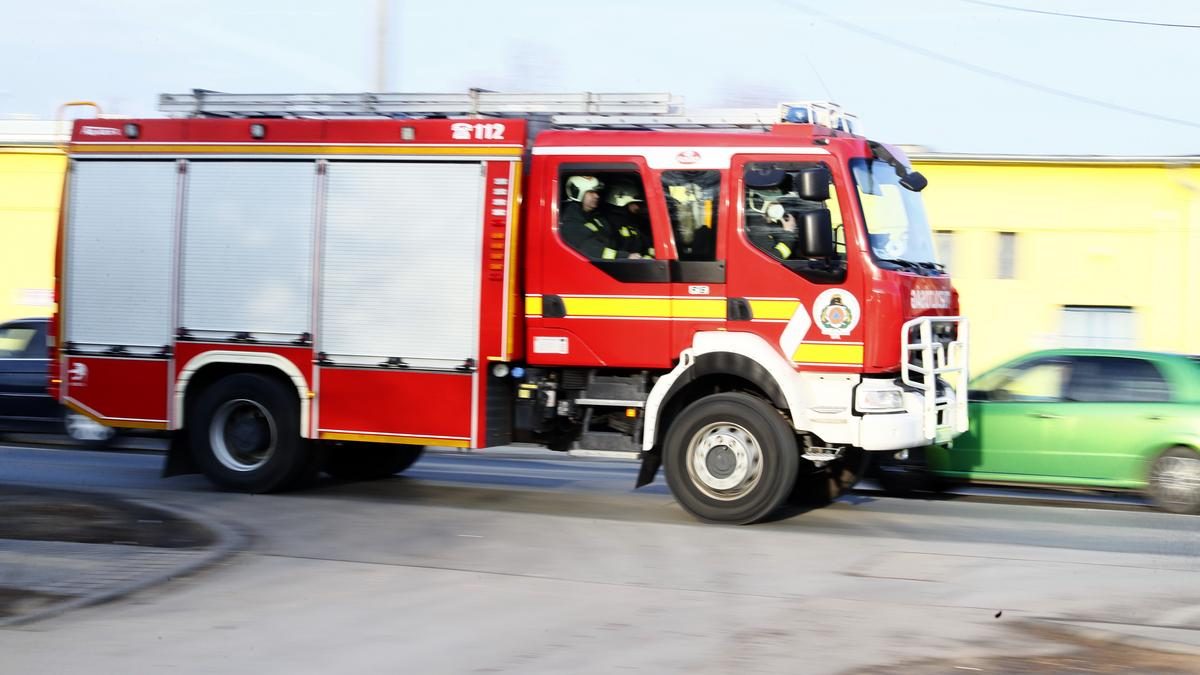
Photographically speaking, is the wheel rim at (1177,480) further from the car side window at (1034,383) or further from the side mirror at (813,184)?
the side mirror at (813,184)

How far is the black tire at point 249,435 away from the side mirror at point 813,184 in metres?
4.71

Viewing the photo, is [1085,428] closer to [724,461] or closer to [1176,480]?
[1176,480]

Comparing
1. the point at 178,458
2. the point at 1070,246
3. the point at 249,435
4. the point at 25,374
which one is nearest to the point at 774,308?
the point at 249,435

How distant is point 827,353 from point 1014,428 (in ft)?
9.90

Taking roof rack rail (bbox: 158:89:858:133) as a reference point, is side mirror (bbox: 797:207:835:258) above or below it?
below

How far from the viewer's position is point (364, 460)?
12734mm

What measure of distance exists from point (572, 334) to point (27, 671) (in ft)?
17.7

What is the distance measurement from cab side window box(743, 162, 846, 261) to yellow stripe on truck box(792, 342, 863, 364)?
2.21ft

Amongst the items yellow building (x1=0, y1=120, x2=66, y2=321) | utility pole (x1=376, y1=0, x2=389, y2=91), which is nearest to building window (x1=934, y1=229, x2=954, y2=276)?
utility pole (x1=376, y1=0, x2=389, y2=91)

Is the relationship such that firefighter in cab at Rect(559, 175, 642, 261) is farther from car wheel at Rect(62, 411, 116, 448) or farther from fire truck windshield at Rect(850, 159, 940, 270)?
car wheel at Rect(62, 411, 116, 448)

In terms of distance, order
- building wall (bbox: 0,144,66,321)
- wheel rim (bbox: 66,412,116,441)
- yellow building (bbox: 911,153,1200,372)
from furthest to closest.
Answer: building wall (bbox: 0,144,66,321)
yellow building (bbox: 911,153,1200,372)
wheel rim (bbox: 66,412,116,441)

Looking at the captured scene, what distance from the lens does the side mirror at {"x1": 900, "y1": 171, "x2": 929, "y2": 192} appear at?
10527 mm

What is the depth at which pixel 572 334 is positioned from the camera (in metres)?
10.3

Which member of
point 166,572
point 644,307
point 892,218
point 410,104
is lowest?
point 166,572
